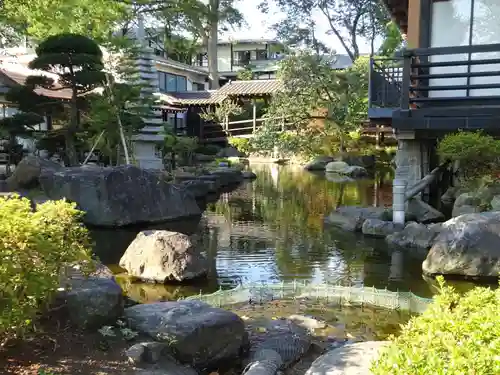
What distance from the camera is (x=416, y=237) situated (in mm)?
10305

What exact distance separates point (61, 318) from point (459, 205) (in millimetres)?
8902

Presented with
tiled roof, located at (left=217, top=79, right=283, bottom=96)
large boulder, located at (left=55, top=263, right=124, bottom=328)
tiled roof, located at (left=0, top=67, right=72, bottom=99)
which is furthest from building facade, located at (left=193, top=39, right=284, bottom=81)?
large boulder, located at (left=55, top=263, right=124, bottom=328)

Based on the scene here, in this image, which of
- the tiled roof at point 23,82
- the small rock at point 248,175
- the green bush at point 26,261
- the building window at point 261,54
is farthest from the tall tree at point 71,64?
the building window at point 261,54

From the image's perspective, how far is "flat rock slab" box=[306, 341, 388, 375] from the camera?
423 centimetres

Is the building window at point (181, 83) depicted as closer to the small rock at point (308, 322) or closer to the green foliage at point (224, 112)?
the green foliage at point (224, 112)

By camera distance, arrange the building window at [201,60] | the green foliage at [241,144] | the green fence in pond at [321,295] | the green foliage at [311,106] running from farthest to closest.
Answer: the building window at [201,60]
the green foliage at [241,144]
the green foliage at [311,106]
the green fence in pond at [321,295]

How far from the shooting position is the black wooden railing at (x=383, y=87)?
11.9m

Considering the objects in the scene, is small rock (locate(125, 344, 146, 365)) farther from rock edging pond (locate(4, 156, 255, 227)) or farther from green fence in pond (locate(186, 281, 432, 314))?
rock edging pond (locate(4, 156, 255, 227))

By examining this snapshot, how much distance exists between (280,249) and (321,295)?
290 centimetres

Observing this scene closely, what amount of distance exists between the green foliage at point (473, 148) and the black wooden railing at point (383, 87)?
5.91 feet

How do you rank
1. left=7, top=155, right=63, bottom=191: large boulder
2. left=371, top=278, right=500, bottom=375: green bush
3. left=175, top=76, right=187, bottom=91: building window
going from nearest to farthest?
left=371, top=278, right=500, bottom=375: green bush, left=7, top=155, right=63, bottom=191: large boulder, left=175, top=76, right=187, bottom=91: building window

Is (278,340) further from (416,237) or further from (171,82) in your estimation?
(171,82)

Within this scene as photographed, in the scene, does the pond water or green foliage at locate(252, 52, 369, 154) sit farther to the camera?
green foliage at locate(252, 52, 369, 154)

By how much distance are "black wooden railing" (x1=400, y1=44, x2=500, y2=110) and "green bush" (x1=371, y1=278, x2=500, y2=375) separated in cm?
802
